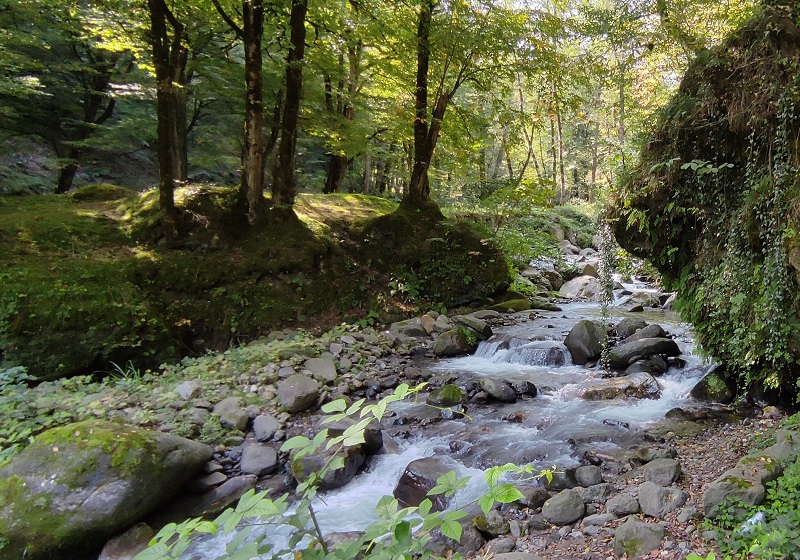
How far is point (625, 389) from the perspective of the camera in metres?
6.15

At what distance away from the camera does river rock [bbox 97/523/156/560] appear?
3.60 m

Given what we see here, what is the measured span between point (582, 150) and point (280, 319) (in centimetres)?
2871

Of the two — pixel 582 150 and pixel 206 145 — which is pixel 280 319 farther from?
pixel 582 150

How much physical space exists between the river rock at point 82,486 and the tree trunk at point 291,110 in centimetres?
662

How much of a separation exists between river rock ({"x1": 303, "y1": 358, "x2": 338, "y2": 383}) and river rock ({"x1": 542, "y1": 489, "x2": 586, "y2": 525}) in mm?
3906

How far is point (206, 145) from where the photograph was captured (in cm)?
1500

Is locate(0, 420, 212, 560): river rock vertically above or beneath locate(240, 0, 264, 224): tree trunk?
beneath

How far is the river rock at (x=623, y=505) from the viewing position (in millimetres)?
3402

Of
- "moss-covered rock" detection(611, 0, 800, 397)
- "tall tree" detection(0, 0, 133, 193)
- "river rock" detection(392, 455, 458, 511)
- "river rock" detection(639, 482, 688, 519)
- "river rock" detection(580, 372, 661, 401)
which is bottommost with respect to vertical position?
"river rock" detection(392, 455, 458, 511)

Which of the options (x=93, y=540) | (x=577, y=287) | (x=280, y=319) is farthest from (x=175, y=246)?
(x=577, y=287)

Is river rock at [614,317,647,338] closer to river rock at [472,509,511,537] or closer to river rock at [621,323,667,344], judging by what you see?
river rock at [621,323,667,344]

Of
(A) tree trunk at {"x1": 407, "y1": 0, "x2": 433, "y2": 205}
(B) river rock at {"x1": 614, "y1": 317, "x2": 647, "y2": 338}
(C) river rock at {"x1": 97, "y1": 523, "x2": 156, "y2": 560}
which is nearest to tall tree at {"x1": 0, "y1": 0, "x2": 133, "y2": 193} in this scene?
(A) tree trunk at {"x1": 407, "y1": 0, "x2": 433, "y2": 205}

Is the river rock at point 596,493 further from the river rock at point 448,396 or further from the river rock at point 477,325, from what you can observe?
the river rock at point 477,325

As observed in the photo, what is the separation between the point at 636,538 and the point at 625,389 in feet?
11.5
